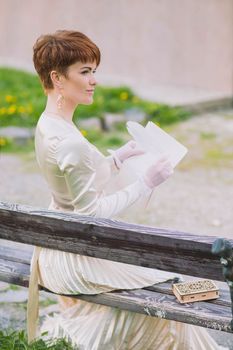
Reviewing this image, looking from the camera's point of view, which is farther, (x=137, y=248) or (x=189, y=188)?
(x=189, y=188)

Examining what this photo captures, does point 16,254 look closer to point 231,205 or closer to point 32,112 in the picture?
point 231,205

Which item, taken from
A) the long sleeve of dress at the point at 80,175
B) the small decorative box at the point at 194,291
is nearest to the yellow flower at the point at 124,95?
the long sleeve of dress at the point at 80,175

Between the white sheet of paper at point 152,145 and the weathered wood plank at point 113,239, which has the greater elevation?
the white sheet of paper at point 152,145

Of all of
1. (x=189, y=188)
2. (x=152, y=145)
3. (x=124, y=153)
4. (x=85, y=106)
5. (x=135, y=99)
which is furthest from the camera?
(x=135, y=99)

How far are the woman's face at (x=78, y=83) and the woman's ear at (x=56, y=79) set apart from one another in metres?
0.01

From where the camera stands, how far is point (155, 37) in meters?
11.1

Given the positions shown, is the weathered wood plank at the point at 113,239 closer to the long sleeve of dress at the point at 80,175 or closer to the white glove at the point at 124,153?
the long sleeve of dress at the point at 80,175

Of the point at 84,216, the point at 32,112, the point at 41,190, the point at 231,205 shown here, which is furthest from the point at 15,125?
the point at 84,216

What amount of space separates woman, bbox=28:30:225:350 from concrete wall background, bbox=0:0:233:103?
281 inches

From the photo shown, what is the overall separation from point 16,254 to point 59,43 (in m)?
1.05

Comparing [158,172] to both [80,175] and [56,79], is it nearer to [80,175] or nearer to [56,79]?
[80,175]

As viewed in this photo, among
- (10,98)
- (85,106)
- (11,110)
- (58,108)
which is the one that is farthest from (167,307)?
(10,98)

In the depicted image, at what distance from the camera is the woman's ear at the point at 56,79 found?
3.19 meters

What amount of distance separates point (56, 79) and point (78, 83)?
0.09m
